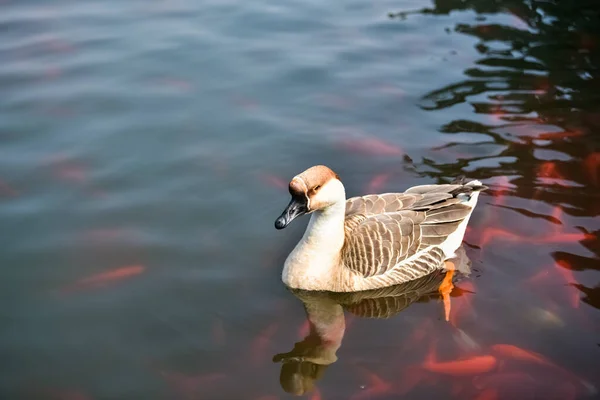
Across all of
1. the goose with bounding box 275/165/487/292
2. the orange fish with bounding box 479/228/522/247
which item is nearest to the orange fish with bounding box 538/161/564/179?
the orange fish with bounding box 479/228/522/247

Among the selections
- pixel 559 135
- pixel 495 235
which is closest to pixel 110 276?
pixel 495 235

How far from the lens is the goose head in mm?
6137

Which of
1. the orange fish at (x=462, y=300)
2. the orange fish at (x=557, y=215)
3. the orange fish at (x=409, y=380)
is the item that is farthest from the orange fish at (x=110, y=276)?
the orange fish at (x=557, y=215)

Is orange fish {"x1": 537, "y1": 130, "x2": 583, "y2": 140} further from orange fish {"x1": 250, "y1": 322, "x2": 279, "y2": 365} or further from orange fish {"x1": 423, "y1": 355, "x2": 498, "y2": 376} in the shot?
orange fish {"x1": 250, "y1": 322, "x2": 279, "y2": 365}

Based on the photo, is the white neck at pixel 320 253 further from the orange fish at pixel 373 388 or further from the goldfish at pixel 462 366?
the goldfish at pixel 462 366

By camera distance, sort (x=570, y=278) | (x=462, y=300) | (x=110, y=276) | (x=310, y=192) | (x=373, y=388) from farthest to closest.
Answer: (x=570, y=278) → (x=110, y=276) → (x=462, y=300) → (x=310, y=192) → (x=373, y=388)

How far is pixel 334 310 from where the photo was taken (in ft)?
22.1

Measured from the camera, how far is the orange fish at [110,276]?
691 centimetres

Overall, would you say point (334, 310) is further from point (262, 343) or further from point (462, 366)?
point (462, 366)

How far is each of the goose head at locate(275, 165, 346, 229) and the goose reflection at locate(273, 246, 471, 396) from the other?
1048mm

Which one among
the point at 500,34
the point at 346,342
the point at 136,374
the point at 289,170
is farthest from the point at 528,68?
the point at 136,374

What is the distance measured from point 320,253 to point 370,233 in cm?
62

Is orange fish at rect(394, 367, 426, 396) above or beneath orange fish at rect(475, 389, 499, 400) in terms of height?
above

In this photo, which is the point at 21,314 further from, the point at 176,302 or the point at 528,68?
the point at 528,68
